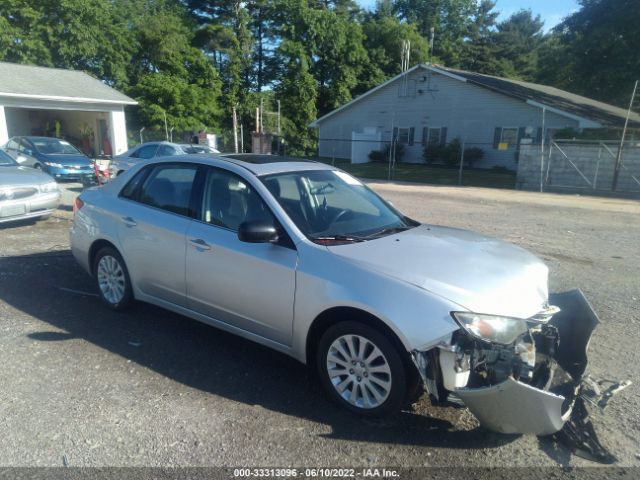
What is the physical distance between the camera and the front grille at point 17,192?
870 cm

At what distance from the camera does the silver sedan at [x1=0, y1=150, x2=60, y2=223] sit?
28.7 ft

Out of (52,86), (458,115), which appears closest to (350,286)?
(52,86)

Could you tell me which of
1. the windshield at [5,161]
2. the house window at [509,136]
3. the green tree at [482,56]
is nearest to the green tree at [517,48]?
the green tree at [482,56]

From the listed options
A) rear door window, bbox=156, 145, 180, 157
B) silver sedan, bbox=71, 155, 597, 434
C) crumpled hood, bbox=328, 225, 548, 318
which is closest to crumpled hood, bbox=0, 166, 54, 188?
silver sedan, bbox=71, 155, 597, 434

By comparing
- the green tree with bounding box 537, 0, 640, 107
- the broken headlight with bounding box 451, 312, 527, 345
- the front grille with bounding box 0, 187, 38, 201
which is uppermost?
the green tree with bounding box 537, 0, 640, 107

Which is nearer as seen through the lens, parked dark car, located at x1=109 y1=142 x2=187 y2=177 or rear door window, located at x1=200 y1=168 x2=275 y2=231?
rear door window, located at x1=200 y1=168 x2=275 y2=231

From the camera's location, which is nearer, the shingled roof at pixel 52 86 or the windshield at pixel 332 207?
the windshield at pixel 332 207

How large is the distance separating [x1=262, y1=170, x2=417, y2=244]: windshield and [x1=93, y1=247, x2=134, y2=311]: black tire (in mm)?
1932

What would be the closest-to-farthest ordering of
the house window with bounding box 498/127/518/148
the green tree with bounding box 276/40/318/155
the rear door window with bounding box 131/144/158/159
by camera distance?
the rear door window with bounding box 131/144/158/159
the house window with bounding box 498/127/518/148
the green tree with bounding box 276/40/318/155

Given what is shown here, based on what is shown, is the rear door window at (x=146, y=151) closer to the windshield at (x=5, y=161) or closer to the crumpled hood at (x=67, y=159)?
the crumpled hood at (x=67, y=159)

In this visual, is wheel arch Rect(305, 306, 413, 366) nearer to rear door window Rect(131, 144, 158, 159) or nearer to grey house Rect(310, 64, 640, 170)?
rear door window Rect(131, 144, 158, 159)

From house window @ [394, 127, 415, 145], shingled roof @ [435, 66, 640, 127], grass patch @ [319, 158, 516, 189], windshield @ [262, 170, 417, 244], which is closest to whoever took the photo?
windshield @ [262, 170, 417, 244]

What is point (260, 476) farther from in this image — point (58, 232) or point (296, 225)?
point (58, 232)

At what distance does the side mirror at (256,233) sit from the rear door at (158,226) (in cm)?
91
